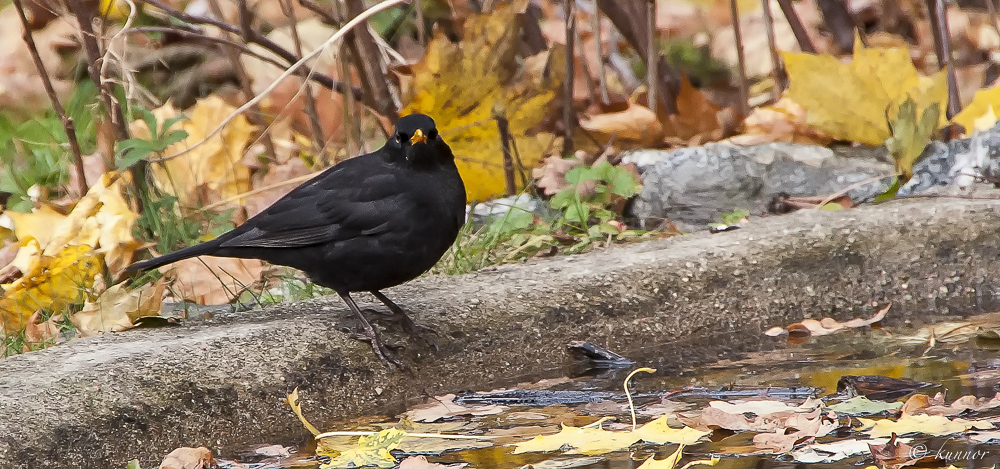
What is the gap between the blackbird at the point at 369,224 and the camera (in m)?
3.10

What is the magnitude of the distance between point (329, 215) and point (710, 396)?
1.17 meters

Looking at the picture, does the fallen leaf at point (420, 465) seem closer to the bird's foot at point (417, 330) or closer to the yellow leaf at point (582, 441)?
the yellow leaf at point (582, 441)

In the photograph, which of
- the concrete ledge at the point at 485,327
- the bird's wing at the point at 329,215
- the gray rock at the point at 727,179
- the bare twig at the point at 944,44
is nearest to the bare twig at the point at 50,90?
the bird's wing at the point at 329,215

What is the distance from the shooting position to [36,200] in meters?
4.32

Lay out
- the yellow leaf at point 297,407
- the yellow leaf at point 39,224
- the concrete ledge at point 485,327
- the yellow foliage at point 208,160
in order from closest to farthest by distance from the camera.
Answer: the concrete ledge at point 485,327 < the yellow leaf at point 297,407 < the yellow leaf at point 39,224 < the yellow foliage at point 208,160

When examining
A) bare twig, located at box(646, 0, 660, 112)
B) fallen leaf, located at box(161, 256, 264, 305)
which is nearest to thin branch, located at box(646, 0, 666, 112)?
bare twig, located at box(646, 0, 660, 112)

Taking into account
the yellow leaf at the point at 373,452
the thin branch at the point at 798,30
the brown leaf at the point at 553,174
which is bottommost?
the yellow leaf at the point at 373,452

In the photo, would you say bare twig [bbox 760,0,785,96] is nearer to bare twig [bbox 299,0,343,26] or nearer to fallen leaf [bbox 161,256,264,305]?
bare twig [bbox 299,0,343,26]

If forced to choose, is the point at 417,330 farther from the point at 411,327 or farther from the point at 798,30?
the point at 798,30

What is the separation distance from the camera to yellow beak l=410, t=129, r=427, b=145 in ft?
10.6

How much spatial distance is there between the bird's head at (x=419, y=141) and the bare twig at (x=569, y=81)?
1.12 meters

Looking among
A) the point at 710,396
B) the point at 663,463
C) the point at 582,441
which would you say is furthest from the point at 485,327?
the point at 663,463

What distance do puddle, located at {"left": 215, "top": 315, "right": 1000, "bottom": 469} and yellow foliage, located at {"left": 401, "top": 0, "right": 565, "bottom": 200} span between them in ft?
4.82

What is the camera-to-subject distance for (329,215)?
3.21m
